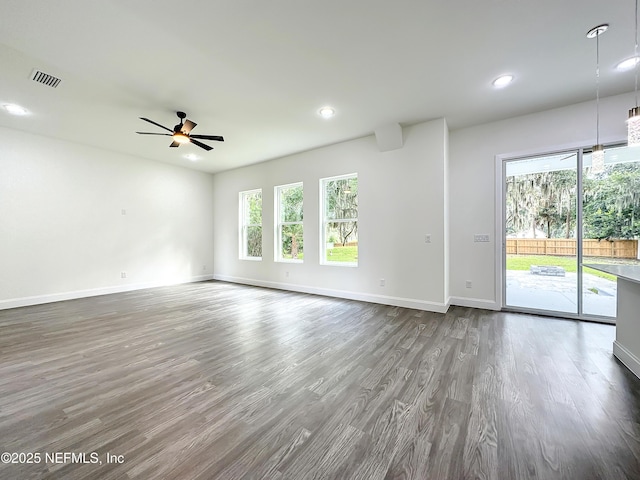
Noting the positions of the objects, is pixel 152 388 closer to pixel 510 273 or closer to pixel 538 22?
pixel 538 22

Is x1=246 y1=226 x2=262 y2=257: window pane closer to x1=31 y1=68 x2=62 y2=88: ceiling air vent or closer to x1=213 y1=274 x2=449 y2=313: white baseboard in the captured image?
x1=213 y1=274 x2=449 y2=313: white baseboard

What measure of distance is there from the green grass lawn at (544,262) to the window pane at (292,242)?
3.79 metres

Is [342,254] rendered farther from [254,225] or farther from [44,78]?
[44,78]

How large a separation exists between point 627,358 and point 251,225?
6488 mm

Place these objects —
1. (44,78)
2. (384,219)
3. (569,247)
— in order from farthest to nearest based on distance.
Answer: (384,219)
(569,247)
(44,78)

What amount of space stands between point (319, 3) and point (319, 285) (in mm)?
4285

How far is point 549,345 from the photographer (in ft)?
9.00

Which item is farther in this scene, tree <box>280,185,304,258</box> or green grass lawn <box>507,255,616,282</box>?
tree <box>280,185,304,258</box>

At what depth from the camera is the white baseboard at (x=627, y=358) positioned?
215 centimetres

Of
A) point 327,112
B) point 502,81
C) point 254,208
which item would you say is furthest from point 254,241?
Answer: point 502,81

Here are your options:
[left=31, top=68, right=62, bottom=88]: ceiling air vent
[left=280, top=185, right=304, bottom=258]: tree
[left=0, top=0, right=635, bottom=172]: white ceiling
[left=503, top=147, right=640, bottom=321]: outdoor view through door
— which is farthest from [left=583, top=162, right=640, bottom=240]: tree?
[left=31, top=68, right=62, bottom=88]: ceiling air vent

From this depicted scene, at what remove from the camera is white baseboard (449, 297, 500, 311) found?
13.3 feet

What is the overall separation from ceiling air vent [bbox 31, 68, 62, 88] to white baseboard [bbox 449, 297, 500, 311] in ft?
20.1

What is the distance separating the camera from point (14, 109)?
3590 mm
